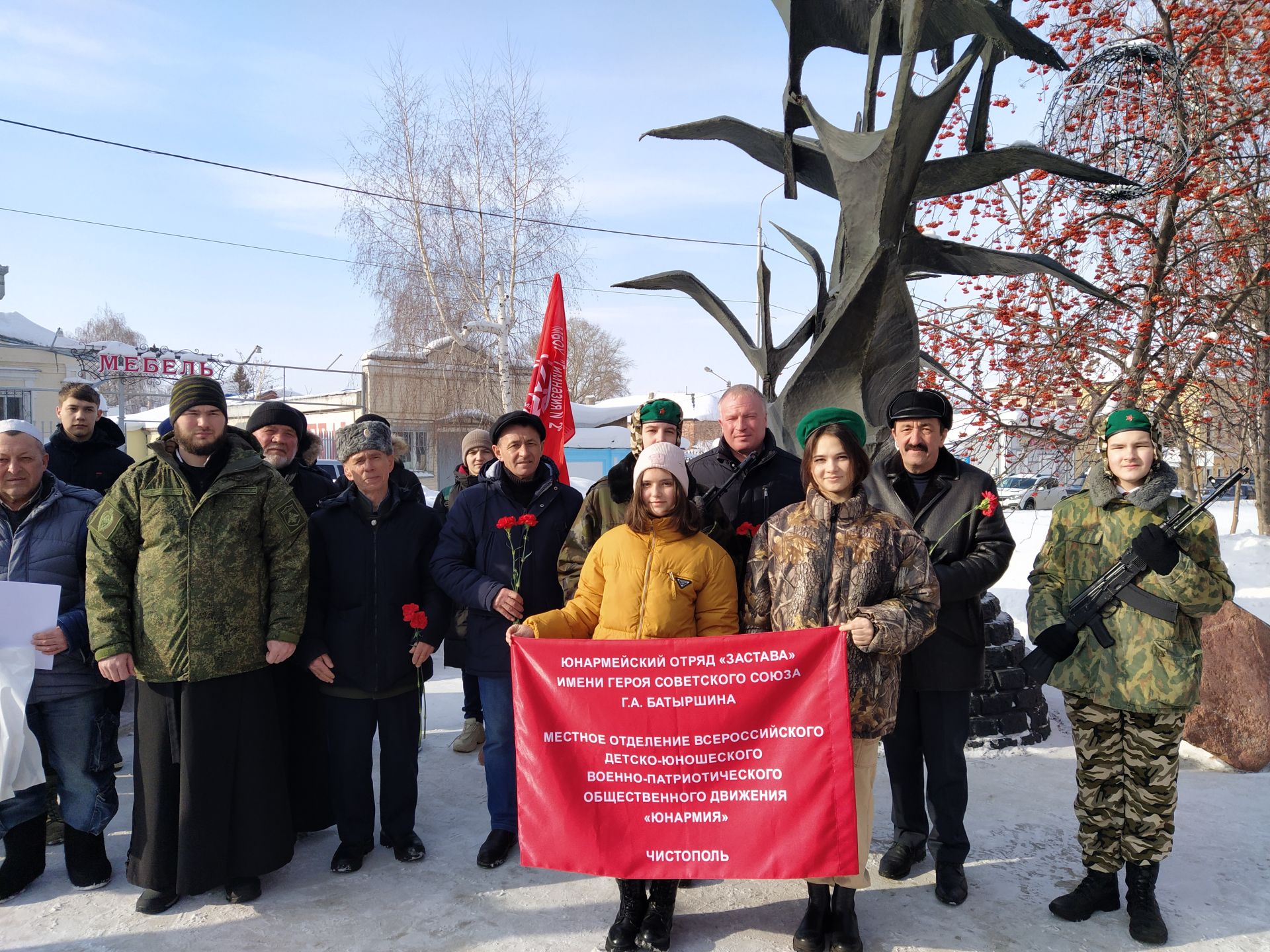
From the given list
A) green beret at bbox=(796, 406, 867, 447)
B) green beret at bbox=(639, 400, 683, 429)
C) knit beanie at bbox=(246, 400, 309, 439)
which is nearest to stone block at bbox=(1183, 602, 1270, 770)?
green beret at bbox=(796, 406, 867, 447)

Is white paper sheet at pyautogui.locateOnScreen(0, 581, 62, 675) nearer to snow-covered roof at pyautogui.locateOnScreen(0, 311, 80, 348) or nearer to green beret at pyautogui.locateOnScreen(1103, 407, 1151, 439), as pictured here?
green beret at pyautogui.locateOnScreen(1103, 407, 1151, 439)

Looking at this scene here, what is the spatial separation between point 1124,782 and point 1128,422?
1.31 metres

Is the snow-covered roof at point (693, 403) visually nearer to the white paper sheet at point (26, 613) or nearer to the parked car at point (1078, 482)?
the parked car at point (1078, 482)

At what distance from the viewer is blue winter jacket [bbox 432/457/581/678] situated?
367cm

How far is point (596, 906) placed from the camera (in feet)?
10.9

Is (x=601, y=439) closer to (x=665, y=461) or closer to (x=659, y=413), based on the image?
(x=659, y=413)

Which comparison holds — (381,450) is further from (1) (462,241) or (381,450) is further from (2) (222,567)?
(1) (462,241)

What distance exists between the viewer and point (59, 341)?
2522 centimetres

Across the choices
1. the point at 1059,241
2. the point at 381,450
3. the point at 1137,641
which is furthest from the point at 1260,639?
the point at 381,450

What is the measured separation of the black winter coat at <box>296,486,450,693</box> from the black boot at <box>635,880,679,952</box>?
135cm

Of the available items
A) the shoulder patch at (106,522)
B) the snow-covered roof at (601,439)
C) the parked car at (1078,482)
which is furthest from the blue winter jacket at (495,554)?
the snow-covered roof at (601,439)

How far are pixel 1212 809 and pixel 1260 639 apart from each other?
1291mm

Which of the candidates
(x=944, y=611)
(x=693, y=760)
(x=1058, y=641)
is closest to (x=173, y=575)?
(x=693, y=760)

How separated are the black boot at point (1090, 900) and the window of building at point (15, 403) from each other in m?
26.3
